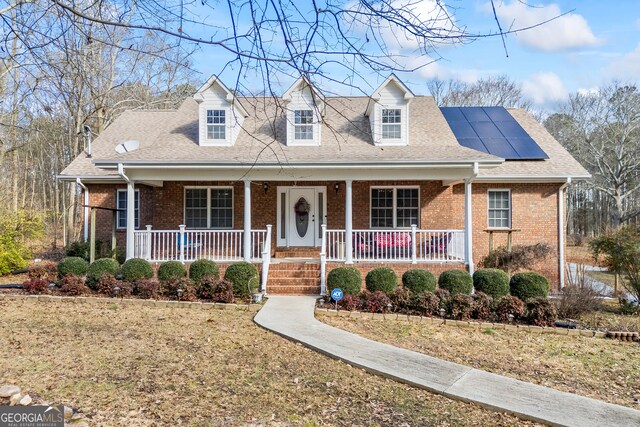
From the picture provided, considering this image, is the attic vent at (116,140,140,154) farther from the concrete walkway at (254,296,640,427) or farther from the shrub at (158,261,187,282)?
the concrete walkway at (254,296,640,427)

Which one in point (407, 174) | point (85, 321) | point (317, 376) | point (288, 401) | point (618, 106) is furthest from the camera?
point (618, 106)

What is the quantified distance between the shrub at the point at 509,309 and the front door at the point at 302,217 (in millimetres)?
6679

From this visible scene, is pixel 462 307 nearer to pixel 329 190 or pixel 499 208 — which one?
pixel 329 190

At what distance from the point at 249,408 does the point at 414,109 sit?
546 inches

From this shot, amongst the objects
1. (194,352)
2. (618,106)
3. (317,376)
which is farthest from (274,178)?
(618,106)

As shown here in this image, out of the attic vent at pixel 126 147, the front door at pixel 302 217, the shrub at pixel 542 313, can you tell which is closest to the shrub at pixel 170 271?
the front door at pixel 302 217

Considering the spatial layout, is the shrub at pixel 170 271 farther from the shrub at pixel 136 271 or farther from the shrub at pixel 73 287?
the shrub at pixel 73 287

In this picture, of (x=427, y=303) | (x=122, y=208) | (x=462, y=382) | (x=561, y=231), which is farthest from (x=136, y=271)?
(x=561, y=231)

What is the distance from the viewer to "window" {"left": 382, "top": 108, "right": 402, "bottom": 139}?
1404 centimetres

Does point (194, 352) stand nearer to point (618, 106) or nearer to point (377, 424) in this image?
point (377, 424)

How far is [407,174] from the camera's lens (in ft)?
40.2

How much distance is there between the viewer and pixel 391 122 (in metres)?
14.0

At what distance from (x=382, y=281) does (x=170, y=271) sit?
544cm

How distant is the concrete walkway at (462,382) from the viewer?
444 cm
